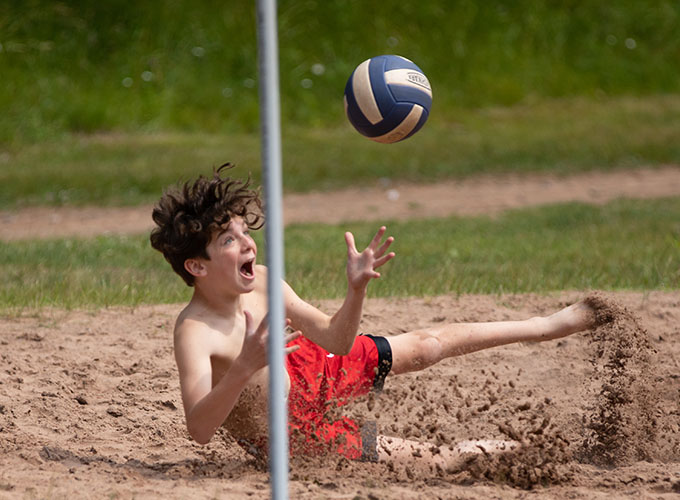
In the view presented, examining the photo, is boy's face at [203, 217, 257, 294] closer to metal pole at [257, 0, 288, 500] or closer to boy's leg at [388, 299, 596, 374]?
boy's leg at [388, 299, 596, 374]

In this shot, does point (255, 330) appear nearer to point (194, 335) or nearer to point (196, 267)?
point (194, 335)


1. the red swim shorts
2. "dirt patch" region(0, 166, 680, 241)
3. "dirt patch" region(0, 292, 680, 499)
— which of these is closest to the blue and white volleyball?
the red swim shorts

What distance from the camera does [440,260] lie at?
8.01 metres

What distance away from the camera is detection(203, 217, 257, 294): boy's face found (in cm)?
383

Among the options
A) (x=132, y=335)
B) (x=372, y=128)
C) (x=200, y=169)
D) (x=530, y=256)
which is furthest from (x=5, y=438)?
(x=200, y=169)

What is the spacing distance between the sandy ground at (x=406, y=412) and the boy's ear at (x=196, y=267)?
2.68 feet

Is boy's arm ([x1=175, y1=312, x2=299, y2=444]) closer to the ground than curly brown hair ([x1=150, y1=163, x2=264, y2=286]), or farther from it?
closer to the ground

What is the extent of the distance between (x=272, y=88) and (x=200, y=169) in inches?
402

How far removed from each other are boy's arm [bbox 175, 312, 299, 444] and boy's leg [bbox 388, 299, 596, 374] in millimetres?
971

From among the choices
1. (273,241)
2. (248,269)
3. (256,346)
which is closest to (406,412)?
(248,269)

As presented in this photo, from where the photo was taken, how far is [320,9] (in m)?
16.9

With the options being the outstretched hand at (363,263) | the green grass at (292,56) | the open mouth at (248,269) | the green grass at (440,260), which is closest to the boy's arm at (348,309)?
the outstretched hand at (363,263)

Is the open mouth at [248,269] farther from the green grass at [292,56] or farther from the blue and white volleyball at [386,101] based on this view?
the green grass at [292,56]

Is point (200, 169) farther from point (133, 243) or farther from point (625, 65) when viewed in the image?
point (625, 65)
